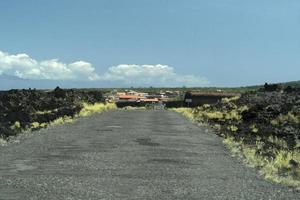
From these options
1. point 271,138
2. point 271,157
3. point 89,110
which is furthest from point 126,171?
point 89,110

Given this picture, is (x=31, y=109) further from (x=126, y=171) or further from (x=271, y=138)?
(x=126, y=171)

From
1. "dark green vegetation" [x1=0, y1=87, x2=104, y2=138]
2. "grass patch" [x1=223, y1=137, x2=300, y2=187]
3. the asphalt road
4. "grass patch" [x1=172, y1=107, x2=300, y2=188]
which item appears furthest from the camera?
"dark green vegetation" [x1=0, y1=87, x2=104, y2=138]

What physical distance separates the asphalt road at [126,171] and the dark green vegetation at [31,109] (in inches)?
210

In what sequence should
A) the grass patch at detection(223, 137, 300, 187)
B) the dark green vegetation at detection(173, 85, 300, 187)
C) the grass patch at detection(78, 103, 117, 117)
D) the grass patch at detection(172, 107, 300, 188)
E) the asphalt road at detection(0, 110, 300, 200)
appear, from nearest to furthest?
the asphalt road at detection(0, 110, 300, 200)
the grass patch at detection(223, 137, 300, 187)
the grass patch at detection(172, 107, 300, 188)
the dark green vegetation at detection(173, 85, 300, 187)
the grass patch at detection(78, 103, 117, 117)

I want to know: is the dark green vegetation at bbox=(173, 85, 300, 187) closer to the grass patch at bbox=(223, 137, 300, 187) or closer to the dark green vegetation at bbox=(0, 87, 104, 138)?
the grass patch at bbox=(223, 137, 300, 187)


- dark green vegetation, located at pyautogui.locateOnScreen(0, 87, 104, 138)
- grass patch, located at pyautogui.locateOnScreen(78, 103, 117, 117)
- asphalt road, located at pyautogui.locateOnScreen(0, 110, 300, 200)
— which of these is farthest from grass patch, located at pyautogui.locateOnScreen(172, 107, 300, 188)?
grass patch, located at pyautogui.locateOnScreen(78, 103, 117, 117)

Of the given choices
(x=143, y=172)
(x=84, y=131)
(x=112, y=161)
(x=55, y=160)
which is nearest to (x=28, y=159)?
(x=55, y=160)

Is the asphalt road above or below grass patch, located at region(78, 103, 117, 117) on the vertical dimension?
above

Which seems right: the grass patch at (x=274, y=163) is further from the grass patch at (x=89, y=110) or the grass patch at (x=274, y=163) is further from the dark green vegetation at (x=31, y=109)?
the grass patch at (x=89, y=110)

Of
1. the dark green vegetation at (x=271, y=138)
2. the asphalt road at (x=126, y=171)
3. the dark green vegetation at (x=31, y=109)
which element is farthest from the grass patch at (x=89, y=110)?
the asphalt road at (x=126, y=171)

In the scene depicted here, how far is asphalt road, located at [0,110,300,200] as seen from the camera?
39.5 ft

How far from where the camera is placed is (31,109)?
42500 mm

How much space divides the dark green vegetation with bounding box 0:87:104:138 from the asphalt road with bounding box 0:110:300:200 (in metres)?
5.32

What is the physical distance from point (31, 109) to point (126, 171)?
1128 inches
